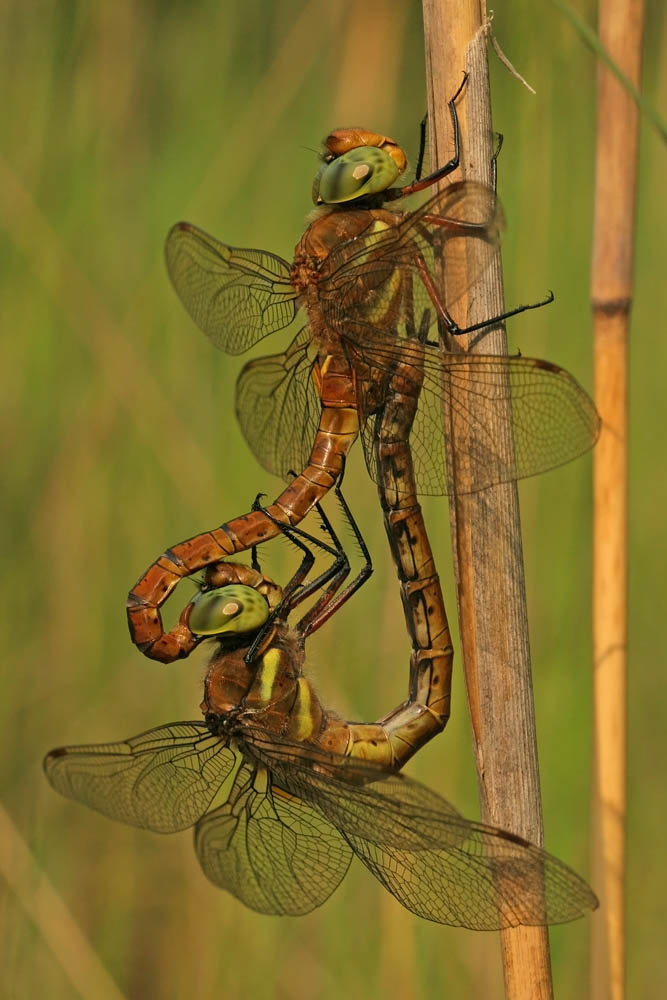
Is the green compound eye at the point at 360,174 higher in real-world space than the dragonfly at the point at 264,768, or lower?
higher

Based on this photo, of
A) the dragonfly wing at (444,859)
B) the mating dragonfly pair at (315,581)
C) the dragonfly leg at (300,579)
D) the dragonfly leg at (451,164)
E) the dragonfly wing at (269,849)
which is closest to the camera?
the dragonfly wing at (444,859)

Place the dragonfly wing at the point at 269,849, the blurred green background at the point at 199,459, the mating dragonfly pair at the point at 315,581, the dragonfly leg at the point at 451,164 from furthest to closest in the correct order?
the blurred green background at the point at 199,459 → the dragonfly wing at the point at 269,849 → the mating dragonfly pair at the point at 315,581 → the dragonfly leg at the point at 451,164

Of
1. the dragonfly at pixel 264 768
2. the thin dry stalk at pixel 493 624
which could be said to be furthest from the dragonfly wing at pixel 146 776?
the thin dry stalk at pixel 493 624

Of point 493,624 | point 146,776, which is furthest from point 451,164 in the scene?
point 146,776

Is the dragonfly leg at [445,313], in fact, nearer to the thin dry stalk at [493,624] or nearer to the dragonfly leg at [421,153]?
the thin dry stalk at [493,624]

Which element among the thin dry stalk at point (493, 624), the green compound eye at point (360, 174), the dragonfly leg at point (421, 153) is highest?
the dragonfly leg at point (421, 153)

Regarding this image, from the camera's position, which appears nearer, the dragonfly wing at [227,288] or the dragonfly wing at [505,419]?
the dragonfly wing at [505,419]

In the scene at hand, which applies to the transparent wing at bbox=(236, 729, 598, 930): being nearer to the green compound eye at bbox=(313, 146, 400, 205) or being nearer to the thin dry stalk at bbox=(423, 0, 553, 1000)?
the thin dry stalk at bbox=(423, 0, 553, 1000)
